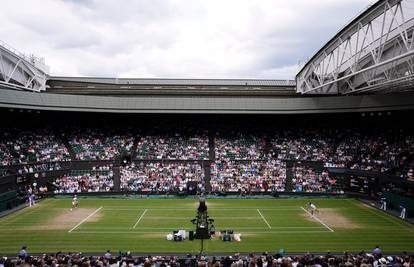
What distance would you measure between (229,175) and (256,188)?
3999mm

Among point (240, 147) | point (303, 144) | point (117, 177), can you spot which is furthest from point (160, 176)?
point (303, 144)

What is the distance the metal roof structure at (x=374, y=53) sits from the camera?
85.8ft

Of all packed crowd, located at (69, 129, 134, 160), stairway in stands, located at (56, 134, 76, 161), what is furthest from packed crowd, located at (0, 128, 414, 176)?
stairway in stands, located at (56, 134, 76, 161)

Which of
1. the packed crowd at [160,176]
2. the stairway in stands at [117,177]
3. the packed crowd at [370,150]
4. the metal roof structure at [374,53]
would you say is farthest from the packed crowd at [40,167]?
the packed crowd at [370,150]

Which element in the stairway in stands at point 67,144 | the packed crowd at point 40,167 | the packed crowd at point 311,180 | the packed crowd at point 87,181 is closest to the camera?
the packed crowd at point 40,167

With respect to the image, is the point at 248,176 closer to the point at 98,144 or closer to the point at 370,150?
the point at 370,150

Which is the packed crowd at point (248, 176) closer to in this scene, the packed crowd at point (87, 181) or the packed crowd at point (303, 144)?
the packed crowd at point (303, 144)

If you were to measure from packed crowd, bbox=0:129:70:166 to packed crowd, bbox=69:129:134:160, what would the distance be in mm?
1874

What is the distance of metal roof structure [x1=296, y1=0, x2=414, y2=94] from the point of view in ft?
85.8

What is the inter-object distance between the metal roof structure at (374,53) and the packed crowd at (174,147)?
15.7 m

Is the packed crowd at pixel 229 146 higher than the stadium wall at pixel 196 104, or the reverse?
the stadium wall at pixel 196 104

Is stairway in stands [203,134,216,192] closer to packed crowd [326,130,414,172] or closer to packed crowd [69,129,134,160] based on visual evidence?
packed crowd [69,129,134,160]

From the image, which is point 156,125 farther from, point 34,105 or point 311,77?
point 311,77

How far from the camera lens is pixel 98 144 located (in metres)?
53.9
